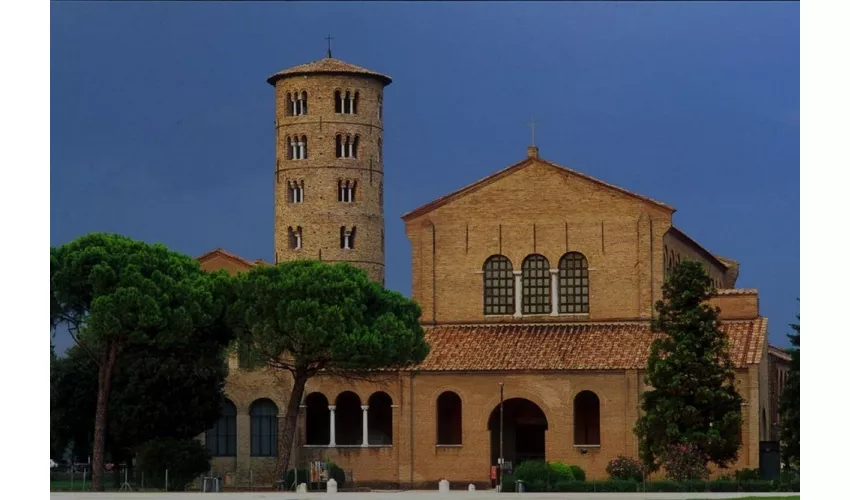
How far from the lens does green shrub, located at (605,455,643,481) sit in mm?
60938

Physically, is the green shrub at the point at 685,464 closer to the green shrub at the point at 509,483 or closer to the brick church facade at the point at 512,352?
the green shrub at the point at 509,483

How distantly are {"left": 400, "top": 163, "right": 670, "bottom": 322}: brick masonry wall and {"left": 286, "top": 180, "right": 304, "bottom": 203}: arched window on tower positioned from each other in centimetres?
1634

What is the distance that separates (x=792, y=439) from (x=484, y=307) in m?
12.8

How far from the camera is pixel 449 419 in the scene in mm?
68312

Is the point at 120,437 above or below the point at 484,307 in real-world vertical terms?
below

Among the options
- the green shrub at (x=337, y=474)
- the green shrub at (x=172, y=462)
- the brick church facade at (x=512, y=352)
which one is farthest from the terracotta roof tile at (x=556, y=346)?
the green shrub at (x=172, y=462)

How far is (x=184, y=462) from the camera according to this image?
63.4 meters

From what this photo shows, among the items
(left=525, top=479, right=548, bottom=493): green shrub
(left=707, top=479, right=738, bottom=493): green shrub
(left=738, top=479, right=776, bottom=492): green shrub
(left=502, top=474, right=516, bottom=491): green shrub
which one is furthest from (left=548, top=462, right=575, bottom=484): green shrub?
(left=738, top=479, right=776, bottom=492): green shrub

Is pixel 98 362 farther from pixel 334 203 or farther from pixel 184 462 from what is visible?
pixel 334 203

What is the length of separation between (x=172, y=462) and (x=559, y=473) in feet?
42.7

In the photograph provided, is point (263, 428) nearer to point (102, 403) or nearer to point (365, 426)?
Answer: point (365, 426)

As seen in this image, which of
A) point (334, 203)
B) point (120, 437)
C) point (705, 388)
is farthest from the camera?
point (334, 203)

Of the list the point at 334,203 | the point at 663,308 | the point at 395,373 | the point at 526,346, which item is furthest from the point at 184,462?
the point at 334,203

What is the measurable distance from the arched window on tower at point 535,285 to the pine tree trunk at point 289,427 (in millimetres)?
9456
